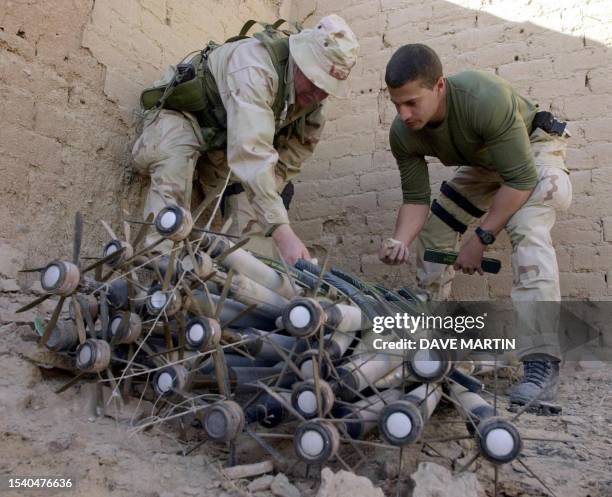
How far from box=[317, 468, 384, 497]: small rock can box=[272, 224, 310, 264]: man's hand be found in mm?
826

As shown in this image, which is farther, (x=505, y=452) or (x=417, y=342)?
(x=417, y=342)

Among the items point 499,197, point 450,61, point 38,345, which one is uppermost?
point 450,61

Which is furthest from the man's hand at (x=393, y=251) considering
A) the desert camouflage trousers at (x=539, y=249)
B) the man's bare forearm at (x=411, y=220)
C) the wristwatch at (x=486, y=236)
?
the desert camouflage trousers at (x=539, y=249)

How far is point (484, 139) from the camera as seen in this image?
2.48 meters

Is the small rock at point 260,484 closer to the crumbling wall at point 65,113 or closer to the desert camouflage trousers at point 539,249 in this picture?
the crumbling wall at point 65,113

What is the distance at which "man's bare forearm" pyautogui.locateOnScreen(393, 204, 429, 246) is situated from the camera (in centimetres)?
280

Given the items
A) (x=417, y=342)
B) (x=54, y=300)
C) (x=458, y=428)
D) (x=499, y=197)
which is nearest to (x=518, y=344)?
(x=499, y=197)

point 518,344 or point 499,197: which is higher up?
point 499,197

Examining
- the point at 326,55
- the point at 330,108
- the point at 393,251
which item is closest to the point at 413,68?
the point at 326,55

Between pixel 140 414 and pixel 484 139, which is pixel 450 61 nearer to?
pixel 484 139

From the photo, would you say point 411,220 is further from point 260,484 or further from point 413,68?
point 260,484

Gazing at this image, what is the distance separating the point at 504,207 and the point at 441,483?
135 centimetres

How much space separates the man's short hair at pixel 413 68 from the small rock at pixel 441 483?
149 cm

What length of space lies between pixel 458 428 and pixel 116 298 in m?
1.03
